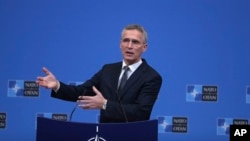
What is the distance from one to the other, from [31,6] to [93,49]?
773 mm

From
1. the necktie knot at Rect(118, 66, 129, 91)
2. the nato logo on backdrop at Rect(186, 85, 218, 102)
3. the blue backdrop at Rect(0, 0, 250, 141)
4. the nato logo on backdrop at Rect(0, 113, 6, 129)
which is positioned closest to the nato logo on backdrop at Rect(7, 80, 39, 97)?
the blue backdrop at Rect(0, 0, 250, 141)

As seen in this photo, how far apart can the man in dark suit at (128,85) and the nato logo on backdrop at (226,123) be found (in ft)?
5.98

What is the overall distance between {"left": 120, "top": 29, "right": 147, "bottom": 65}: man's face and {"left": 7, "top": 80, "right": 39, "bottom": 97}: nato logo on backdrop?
184 centimetres

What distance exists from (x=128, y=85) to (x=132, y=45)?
271 mm

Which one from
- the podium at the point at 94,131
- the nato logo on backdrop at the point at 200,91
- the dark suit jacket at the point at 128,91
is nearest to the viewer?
the podium at the point at 94,131

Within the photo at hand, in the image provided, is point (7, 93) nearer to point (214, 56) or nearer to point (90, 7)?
point (90, 7)

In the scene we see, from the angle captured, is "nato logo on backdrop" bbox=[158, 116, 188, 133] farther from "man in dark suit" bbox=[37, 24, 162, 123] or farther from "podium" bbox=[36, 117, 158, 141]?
"podium" bbox=[36, 117, 158, 141]

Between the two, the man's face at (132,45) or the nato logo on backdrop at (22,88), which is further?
the nato logo on backdrop at (22,88)

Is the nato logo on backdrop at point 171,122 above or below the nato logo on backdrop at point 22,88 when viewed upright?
below

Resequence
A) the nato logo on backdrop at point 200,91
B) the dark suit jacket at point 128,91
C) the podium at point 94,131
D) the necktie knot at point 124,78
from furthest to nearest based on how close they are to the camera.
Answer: the nato logo on backdrop at point 200,91
the necktie knot at point 124,78
the dark suit jacket at point 128,91
the podium at point 94,131

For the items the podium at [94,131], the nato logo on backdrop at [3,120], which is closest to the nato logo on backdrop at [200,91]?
the nato logo on backdrop at [3,120]

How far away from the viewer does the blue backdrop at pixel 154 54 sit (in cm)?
431

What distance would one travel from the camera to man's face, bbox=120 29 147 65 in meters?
2.73

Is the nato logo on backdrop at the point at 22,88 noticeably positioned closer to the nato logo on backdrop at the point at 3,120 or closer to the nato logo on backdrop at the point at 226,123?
the nato logo on backdrop at the point at 3,120
